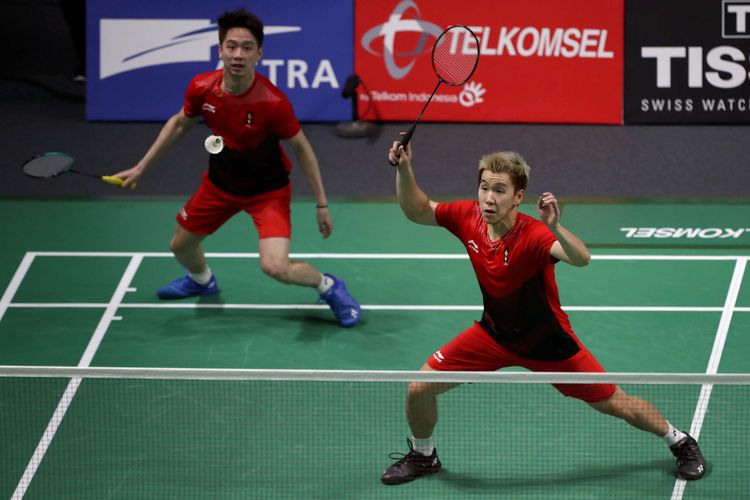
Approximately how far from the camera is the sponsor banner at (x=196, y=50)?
12.1m

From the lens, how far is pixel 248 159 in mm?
8203

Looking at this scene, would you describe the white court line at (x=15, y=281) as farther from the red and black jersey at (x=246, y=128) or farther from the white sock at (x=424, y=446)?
the white sock at (x=424, y=446)

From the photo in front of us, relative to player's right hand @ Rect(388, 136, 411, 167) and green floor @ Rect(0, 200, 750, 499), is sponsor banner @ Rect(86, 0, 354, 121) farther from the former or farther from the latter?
player's right hand @ Rect(388, 136, 411, 167)

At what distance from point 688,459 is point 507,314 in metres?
1.21

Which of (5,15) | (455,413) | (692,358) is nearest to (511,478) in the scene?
(455,413)

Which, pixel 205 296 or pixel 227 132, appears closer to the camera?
A: pixel 227 132

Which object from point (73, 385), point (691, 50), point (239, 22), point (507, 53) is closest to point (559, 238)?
point (239, 22)

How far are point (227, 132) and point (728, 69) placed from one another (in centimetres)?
580

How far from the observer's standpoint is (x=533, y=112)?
40.1 feet

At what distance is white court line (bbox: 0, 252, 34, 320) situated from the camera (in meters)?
8.87

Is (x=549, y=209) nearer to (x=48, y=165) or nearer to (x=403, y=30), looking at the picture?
(x=48, y=165)

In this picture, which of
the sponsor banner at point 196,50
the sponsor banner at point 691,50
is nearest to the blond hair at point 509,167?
the sponsor banner at point 196,50

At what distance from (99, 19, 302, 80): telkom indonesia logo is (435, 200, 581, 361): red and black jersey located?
641cm

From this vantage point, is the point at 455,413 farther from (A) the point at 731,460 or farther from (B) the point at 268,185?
(B) the point at 268,185
